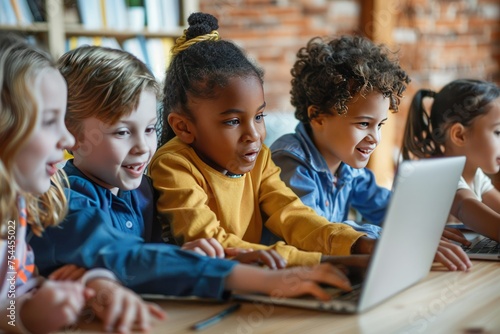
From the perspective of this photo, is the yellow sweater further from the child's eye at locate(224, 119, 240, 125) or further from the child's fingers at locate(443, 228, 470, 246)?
the child's fingers at locate(443, 228, 470, 246)

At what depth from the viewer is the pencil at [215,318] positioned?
2.76 feet

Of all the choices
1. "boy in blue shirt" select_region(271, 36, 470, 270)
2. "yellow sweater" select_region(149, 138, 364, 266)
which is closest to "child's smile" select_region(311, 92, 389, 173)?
"boy in blue shirt" select_region(271, 36, 470, 270)

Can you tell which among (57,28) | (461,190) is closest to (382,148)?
(57,28)

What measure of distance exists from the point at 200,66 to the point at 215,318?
1.84 ft

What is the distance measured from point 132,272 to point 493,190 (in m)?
1.19

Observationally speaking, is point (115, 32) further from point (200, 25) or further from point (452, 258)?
point (452, 258)

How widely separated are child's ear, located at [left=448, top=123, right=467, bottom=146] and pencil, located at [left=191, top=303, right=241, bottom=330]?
3.22 ft

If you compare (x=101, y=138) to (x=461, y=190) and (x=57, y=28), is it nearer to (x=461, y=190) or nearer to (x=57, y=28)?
(x=461, y=190)

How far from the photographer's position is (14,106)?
0.82 meters

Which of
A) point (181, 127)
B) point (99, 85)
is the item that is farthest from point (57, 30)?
point (99, 85)

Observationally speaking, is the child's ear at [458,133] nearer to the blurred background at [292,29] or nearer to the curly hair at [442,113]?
the curly hair at [442,113]

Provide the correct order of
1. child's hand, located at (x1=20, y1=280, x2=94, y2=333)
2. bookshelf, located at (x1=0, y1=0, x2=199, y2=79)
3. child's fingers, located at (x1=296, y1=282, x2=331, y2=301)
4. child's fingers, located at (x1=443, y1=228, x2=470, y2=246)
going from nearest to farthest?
child's hand, located at (x1=20, y1=280, x2=94, y2=333)
child's fingers, located at (x1=296, y1=282, x2=331, y2=301)
child's fingers, located at (x1=443, y1=228, x2=470, y2=246)
bookshelf, located at (x1=0, y1=0, x2=199, y2=79)

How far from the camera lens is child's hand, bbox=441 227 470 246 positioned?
4.71ft

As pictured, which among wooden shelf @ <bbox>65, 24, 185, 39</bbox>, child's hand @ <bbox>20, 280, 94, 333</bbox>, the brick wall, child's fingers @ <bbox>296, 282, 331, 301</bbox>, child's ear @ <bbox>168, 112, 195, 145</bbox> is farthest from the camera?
the brick wall
